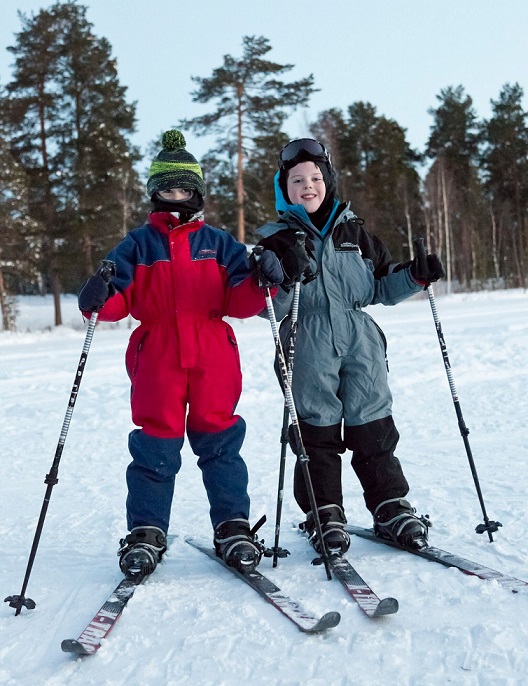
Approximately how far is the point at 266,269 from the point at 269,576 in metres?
1.25

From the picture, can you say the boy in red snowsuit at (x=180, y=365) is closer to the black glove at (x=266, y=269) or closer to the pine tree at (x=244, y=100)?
the black glove at (x=266, y=269)

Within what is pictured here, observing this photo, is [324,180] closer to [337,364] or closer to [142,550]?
[337,364]

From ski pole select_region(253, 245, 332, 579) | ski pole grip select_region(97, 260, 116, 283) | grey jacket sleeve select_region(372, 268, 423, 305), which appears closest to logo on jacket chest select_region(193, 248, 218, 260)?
ski pole select_region(253, 245, 332, 579)

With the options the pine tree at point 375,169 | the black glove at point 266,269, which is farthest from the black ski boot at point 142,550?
the pine tree at point 375,169

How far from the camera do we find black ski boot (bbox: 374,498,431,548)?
115 inches

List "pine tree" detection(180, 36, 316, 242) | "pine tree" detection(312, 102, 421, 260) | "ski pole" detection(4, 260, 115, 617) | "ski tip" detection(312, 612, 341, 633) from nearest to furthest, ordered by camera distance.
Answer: "ski tip" detection(312, 612, 341, 633) → "ski pole" detection(4, 260, 115, 617) → "pine tree" detection(180, 36, 316, 242) → "pine tree" detection(312, 102, 421, 260)

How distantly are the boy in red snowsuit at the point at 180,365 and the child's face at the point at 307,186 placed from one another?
410 millimetres

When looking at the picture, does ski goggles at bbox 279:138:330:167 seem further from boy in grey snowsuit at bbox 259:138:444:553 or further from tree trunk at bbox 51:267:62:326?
tree trunk at bbox 51:267:62:326

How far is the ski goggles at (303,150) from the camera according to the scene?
3.20 m

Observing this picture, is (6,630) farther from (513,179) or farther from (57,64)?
(513,179)

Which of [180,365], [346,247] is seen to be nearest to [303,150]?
[346,247]

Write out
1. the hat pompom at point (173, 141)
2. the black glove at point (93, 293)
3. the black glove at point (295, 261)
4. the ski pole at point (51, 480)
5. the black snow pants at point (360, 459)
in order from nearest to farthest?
the ski pole at point (51, 480), the black glove at point (93, 293), the black glove at point (295, 261), the black snow pants at point (360, 459), the hat pompom at point (173, 141)

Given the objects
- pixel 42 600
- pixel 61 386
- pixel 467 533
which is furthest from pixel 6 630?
pixel 61 386

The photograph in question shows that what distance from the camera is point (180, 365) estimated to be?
2.87 meters
